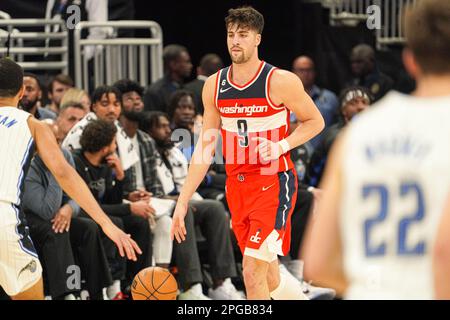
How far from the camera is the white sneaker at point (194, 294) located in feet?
29.8

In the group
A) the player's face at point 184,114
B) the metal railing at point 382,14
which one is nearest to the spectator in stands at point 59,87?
the player's face at point 184,114

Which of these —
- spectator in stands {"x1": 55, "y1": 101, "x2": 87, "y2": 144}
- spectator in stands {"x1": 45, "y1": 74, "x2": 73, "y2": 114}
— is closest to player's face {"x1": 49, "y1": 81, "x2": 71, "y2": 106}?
spectator in stands {"x1": 45, "y1": 74, "x2": 73, "y2": 114}

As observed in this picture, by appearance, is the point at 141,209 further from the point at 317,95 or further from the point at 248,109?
the point at 317,95

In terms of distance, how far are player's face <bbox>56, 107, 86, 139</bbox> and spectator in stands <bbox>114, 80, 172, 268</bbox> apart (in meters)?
0.47

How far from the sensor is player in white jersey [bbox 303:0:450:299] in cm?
276

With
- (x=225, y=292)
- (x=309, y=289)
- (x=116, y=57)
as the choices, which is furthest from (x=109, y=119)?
(x=309, y=289)

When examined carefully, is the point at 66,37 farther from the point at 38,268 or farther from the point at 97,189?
the point at 38,268

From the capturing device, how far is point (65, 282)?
322 inches

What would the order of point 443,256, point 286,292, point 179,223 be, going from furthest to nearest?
point 286,292 → point 179,223 → point 443,256

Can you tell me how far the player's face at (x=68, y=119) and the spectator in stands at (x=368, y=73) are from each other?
4324mm

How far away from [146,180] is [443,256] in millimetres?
6984

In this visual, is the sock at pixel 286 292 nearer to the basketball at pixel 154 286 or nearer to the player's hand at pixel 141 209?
the basketball at pixel 154 286

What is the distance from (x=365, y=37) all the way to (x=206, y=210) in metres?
5.54

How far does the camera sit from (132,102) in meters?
10.2
